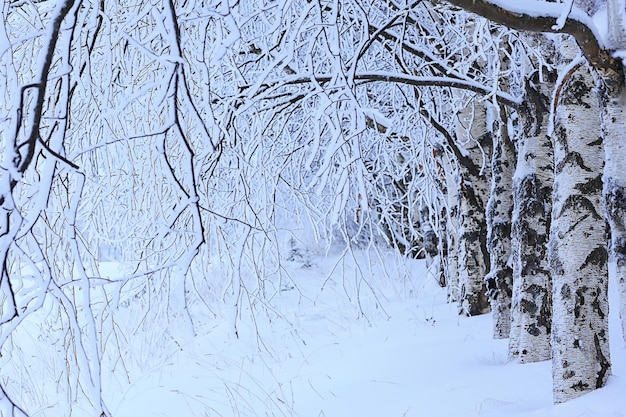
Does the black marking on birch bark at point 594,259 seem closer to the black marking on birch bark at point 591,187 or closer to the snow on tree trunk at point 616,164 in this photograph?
the black marking on birch bark at point 591,187

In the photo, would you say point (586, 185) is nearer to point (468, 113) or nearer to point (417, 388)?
point (417, 388)

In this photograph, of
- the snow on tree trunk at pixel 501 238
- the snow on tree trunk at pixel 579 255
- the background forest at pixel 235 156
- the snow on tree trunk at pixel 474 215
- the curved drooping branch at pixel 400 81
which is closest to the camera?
the background forest at pixel 235 156

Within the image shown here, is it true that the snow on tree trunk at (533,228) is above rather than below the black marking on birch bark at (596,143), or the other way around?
below

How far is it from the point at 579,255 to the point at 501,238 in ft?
7.29

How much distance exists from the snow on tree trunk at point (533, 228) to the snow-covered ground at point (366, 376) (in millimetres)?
204

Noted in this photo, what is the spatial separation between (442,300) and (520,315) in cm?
421

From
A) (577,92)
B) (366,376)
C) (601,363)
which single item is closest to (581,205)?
(577,92)

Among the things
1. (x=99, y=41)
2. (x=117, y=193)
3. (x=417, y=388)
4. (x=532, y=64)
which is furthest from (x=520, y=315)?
(x=99, y=41)

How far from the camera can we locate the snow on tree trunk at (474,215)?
639 centimetres

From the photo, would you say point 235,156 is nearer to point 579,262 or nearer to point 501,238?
point 579,262

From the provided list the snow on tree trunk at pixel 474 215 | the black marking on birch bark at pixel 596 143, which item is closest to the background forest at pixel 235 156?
the black marking on birch bark at pixel 596 143

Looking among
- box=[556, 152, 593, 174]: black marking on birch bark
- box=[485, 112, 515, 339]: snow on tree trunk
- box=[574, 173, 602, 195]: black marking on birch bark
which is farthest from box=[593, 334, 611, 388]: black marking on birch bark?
box=[485, 112, 515, 339]: snow on tree trunk

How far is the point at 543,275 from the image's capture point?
452 centimetres

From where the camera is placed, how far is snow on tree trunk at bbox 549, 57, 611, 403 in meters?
3.35
